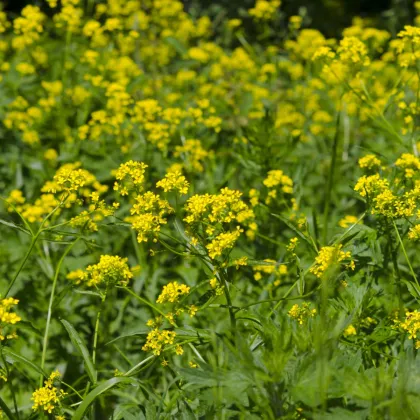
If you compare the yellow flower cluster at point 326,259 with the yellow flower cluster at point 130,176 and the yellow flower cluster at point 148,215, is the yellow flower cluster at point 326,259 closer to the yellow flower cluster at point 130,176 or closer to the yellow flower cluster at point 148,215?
the yellow flower cluster at point 148,215

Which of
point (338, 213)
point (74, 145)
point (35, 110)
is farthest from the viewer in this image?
point (35, 110)

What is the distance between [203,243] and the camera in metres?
2.13

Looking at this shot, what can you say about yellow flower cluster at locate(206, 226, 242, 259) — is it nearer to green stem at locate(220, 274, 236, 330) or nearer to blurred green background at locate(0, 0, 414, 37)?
green stem at locate(220, 274, 236, 330)

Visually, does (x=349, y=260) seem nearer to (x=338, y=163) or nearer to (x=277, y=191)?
(x=277, y=191)

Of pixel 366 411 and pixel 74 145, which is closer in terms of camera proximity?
pixel 366 411

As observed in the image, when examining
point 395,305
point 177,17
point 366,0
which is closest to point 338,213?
point 395,305

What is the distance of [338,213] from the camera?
12.5 ft

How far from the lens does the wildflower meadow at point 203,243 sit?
5.96 feet

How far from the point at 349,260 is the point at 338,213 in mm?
1525

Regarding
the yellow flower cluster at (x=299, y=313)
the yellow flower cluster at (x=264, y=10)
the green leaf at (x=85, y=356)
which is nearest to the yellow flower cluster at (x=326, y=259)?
the yellow flower cluster at (x=299, y=313)

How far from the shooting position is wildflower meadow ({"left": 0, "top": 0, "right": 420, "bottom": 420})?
1.82 metres

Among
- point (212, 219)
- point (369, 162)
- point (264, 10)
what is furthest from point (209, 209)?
point (264, 10)

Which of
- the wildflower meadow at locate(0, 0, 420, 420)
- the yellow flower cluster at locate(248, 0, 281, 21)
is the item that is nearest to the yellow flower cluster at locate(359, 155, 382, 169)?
the wildflower meadow at locate(0, 0, 420, 420)

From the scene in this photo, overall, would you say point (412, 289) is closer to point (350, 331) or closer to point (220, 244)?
point (350, 331)
